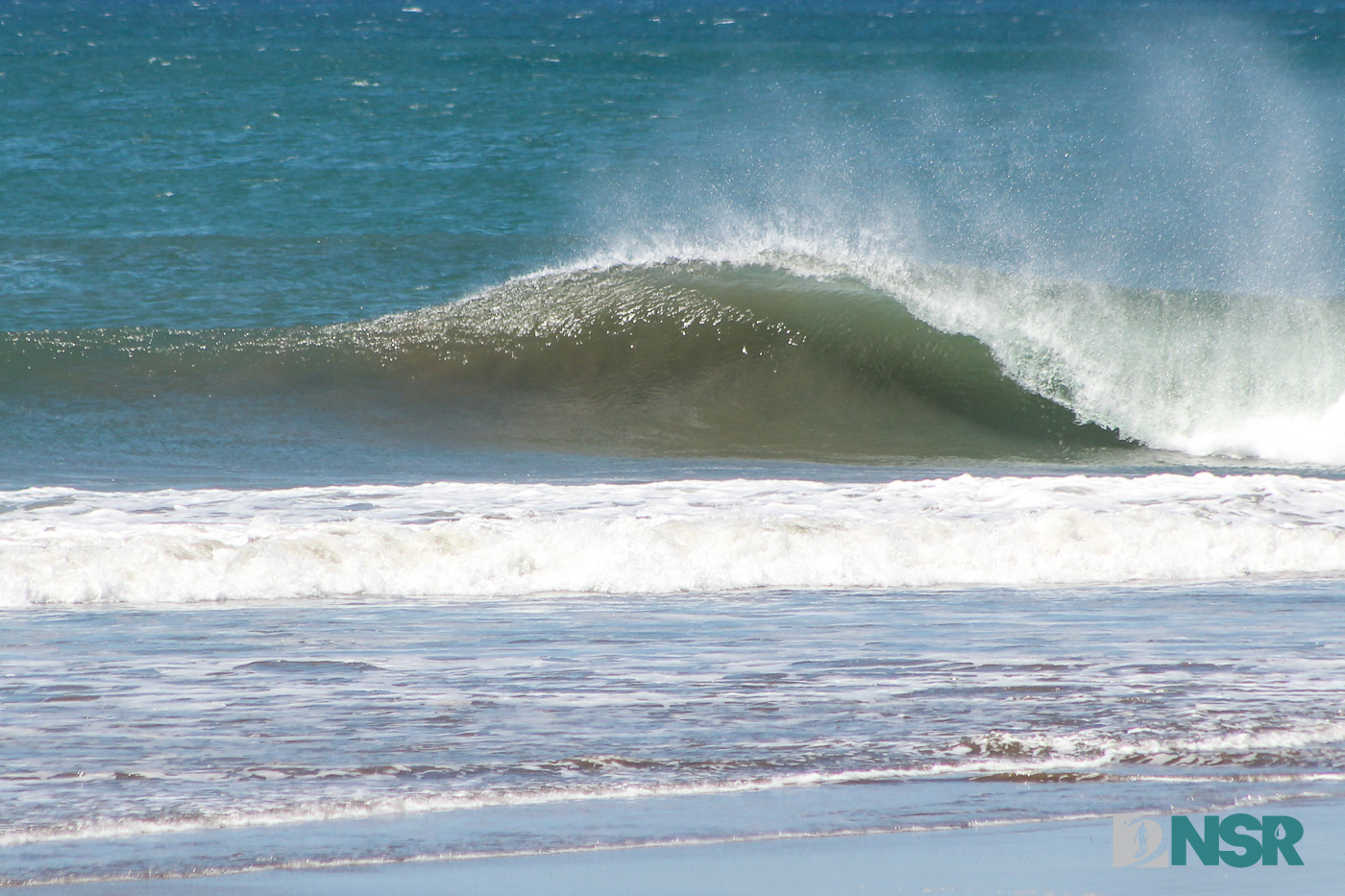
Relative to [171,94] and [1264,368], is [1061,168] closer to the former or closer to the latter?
[1264,368]

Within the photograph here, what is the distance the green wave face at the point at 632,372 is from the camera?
33.7ft

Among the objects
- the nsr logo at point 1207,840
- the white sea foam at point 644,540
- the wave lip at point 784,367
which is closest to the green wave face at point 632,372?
the wave lip at point 784,367

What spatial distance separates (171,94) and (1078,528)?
30139mm

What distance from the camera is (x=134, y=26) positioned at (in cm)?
5144

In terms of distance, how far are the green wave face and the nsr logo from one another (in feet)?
22.9

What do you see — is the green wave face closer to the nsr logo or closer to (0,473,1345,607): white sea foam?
(0,473,1345,607): white sea foam

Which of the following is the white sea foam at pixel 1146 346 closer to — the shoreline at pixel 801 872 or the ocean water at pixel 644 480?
the ocean water at pixel 644 480

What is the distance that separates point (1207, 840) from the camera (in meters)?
2.49

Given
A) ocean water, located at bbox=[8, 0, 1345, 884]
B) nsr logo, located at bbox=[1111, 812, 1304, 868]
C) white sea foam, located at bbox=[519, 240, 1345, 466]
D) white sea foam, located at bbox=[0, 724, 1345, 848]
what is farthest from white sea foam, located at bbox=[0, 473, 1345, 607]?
white sea foam, located at bbox=[519, 240, 1345, 466]

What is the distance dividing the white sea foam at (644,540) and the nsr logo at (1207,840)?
2897 mm

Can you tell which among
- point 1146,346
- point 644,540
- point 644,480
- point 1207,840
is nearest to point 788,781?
point 1207,840

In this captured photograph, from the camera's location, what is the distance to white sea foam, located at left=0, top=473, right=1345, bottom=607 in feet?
17.3

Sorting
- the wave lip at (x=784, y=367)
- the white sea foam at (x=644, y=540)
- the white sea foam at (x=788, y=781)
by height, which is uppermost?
the wave lip at (x=784, y=367)

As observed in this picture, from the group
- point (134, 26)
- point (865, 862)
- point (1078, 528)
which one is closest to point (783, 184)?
point (1078, 528)
